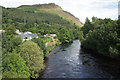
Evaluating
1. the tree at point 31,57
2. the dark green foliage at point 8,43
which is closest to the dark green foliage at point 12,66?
the tree at point 31,57

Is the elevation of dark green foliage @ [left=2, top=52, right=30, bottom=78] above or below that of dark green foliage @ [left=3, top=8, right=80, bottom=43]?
below

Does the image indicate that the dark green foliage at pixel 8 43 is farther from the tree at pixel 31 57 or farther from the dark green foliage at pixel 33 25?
the dark green foliage at pixel 33 25

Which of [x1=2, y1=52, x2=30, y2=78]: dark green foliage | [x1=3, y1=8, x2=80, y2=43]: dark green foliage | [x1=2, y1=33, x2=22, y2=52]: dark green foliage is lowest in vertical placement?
[x1=2, y1=52, x2=30, y2=78]: dark green foliage

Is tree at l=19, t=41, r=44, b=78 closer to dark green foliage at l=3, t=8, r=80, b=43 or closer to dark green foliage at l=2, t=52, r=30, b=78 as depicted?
dark green foliage at l=2, t=52, r=30, b=78

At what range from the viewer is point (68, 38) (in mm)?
97812

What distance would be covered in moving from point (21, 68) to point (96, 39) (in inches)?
1549

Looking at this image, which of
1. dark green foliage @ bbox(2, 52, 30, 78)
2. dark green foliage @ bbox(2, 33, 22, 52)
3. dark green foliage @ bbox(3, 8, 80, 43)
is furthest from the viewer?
dark green foliage @ bbox(3, 8, 80, 43)

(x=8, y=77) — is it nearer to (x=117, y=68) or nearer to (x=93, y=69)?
(x=93, y=69)

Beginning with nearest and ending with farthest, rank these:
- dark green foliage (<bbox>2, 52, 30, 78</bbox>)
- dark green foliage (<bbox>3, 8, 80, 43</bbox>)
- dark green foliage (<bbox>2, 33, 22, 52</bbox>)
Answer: dark green foliage (<bbox>2, 52, 30, 78</bbox>) → dark green foliage (<bbox>2, 33, 22, 52</bbox>) → dark green foliage (<bbox>3, 8, 80, 43</bbox>)

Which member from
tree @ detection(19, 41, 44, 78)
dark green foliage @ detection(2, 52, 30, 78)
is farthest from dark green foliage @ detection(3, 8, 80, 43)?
dark green foliage @ detection(2, 52, 30, 78)

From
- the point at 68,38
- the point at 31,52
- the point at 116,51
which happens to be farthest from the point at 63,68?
the point at 68,38

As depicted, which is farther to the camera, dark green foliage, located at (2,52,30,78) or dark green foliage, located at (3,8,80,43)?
dark green foliage, located at (3,8,80,43)

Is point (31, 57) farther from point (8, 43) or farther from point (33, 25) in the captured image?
point (33, 25)

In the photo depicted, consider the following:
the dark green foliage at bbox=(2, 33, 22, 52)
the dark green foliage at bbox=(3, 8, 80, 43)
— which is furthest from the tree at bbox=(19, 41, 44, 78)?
the dark green foliage at bbox=(3, 8, 80, 43)
